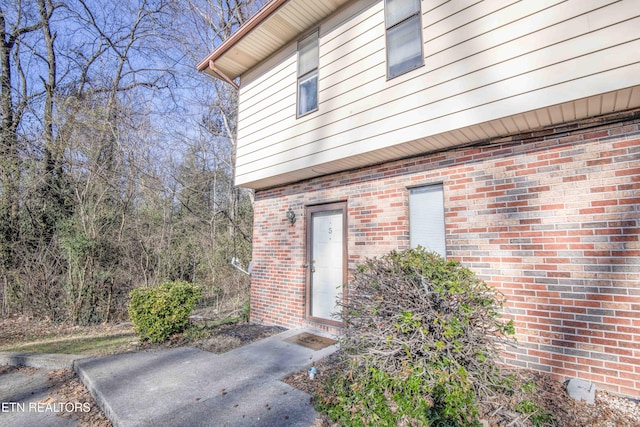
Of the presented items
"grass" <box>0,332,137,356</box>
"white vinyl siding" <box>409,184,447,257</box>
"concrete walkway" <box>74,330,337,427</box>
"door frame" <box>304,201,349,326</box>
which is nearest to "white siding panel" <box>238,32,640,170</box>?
"white vinyl siding" <box>409,184,447,257</box>

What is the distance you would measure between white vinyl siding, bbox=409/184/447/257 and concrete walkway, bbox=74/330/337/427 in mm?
1998

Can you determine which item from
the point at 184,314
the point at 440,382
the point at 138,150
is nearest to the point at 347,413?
the point at 440,382

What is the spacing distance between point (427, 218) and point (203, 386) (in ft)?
10.9

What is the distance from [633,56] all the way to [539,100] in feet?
2.16

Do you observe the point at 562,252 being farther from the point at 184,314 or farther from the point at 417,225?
the point at 184,314

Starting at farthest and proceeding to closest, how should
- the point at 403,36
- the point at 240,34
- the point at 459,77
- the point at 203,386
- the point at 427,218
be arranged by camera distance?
the point at 240,34, the point at 427,218, the point at 403,36, the point at 459,77, the point at 203,386

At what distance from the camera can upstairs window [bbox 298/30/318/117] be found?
5.23 m

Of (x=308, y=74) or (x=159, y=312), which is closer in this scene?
(x=159, y=312)

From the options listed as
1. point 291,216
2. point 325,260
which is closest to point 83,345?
point 291,216

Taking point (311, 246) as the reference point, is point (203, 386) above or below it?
below

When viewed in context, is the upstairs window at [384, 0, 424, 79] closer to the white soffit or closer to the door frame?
the white soffit

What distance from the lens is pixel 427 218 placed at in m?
4.15

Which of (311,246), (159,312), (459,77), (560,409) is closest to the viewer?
(560,409)

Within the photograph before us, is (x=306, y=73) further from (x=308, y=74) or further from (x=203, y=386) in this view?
(x=203, y=386)
